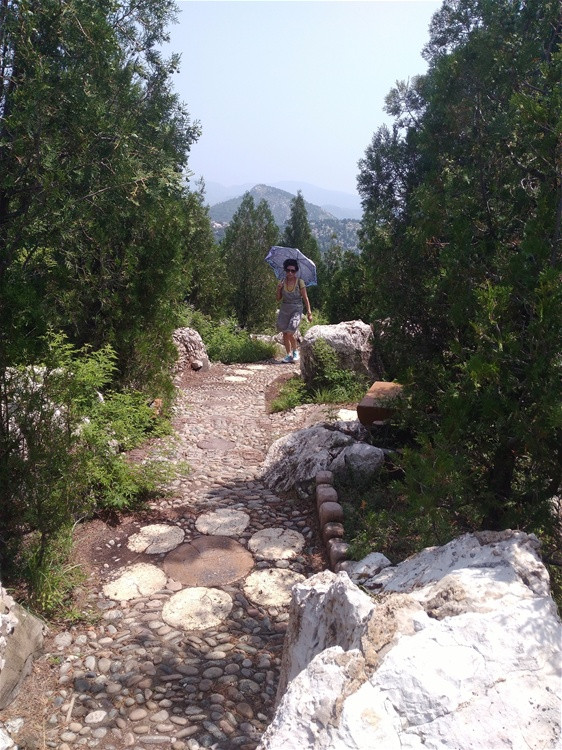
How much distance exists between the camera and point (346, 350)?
9320 mm

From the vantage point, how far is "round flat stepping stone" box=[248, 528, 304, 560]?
466 cm

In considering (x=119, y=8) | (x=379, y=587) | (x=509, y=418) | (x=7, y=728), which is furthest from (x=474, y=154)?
(x=7, y=728)

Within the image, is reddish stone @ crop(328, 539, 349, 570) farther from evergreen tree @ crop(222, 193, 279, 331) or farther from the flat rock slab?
evergreen tree @ crop(222, 193, 279, 331)

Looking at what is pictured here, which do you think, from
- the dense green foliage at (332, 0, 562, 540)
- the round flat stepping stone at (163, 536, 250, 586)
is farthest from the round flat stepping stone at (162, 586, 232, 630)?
the dense green foliage at (332, 0, 562, 540)

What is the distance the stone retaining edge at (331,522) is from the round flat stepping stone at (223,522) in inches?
28.9

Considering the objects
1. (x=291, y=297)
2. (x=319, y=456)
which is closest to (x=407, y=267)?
(x=319, y=456)

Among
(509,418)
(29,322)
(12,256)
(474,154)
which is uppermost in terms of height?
(474,154)

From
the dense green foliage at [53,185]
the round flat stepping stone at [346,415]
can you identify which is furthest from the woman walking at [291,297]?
the dense green foliage at [53,185]

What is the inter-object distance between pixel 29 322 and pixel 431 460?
105 inches

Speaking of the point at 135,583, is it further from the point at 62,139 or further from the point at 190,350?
the point at 190,350

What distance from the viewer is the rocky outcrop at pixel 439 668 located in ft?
5.62

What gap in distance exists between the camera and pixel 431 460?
10.5 feet

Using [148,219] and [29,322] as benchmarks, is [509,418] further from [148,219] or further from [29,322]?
[148,219]

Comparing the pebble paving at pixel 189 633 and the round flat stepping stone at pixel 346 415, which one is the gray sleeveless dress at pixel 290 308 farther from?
the pebble paving at pixel 189 633
